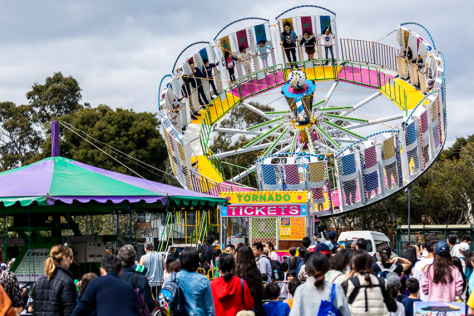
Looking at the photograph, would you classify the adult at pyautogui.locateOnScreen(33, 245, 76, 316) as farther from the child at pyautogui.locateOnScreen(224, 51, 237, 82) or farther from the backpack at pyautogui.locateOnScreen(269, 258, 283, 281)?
the child at pyautogui.locateOnScreen(224, 51, 237, 82)

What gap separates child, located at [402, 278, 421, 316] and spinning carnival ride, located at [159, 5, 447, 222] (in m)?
9.08

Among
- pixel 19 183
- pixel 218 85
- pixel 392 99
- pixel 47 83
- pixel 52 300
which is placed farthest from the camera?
pixel 47 83

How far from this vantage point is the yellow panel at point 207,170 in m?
28.0

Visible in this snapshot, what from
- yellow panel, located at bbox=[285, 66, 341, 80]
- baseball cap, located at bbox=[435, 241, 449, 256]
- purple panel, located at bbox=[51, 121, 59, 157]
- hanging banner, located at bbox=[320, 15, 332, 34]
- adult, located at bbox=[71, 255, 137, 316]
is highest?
hanging banner, located at bbox=[320, 15, 332, 34]

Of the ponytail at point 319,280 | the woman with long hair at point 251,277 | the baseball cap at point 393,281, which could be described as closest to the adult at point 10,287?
the woman with long hair at point 251,277

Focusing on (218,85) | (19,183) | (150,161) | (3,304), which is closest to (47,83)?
(150,161)

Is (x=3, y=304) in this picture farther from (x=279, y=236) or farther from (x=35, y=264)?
(x=279, y=236)

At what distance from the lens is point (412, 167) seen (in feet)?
77.8

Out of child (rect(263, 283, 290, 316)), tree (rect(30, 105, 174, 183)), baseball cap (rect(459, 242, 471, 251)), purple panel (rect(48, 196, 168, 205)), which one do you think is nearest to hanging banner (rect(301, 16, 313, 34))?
tree (rect(30, 105, 174, 183))

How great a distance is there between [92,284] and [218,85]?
27.7m

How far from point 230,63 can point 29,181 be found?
21901 mm

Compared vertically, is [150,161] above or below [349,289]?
above

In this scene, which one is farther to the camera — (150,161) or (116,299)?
(150,161)

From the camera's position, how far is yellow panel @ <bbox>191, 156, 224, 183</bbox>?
28.0 m
